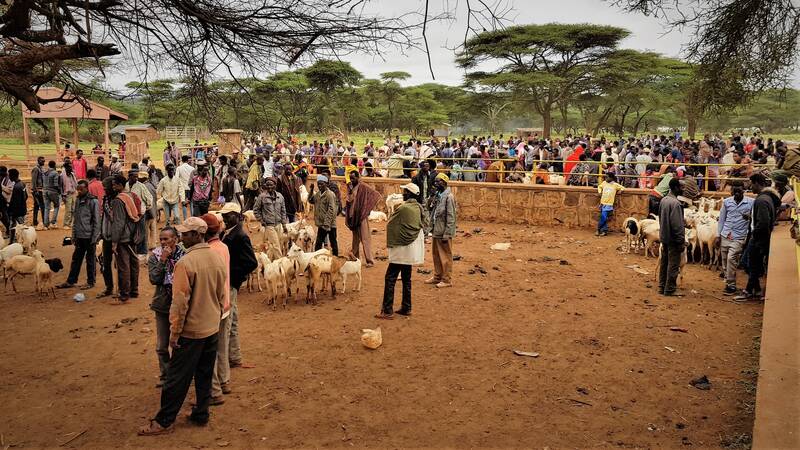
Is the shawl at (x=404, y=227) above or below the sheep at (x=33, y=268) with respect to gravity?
above

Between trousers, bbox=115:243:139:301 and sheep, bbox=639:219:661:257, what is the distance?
9.19 metres

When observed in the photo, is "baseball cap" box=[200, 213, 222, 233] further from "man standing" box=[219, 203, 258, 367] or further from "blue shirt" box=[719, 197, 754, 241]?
"blue shirt" box=[719, 197, 754, 241]

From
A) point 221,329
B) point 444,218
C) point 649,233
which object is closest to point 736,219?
point 649,233

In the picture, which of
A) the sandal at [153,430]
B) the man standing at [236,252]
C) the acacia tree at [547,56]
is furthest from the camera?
the acacia tree at [547,56]

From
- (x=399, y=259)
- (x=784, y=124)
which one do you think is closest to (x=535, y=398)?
(x=399, y=259)

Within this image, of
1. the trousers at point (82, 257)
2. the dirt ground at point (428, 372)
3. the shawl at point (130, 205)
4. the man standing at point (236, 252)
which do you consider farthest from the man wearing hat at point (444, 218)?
the trousers at point (82, 257)

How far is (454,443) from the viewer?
454 cm

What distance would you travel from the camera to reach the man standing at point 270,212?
9.61m

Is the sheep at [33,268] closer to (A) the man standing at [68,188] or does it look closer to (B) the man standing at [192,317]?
(B) the man standing at [192,317]

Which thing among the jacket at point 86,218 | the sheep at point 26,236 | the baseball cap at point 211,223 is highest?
the baseball cap at point 211,223

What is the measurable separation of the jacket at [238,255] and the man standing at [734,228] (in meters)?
7.04

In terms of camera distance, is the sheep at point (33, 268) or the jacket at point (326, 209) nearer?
the sheep at point (33, 268)

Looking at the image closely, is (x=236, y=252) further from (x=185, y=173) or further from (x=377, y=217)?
(x=377, y=217)

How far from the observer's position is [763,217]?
791cm
